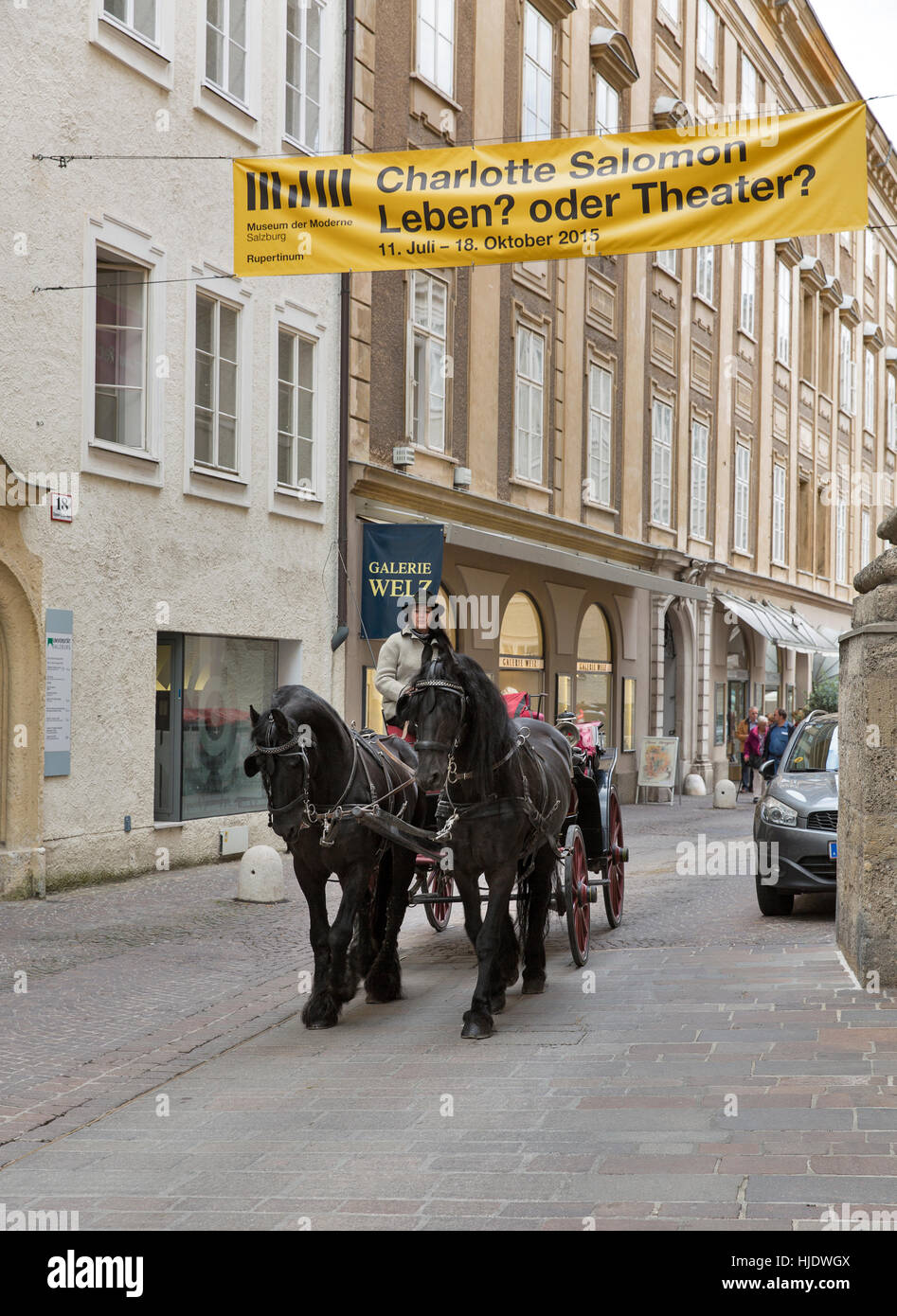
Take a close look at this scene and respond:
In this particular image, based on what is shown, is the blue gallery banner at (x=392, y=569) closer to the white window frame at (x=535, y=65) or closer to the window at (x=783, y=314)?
the white window frame at (x=535, y=65)

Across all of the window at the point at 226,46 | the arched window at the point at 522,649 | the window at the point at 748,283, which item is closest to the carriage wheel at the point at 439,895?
the window at the point at 226,46

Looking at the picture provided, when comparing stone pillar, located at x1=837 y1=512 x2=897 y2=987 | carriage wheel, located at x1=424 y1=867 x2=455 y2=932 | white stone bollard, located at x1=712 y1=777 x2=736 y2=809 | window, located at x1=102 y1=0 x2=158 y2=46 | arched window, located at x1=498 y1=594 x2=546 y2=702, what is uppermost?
window, located at x1=102 y1=0 x2=158 y2=46

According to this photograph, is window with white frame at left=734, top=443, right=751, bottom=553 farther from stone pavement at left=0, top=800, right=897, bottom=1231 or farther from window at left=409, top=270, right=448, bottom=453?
stone pavement at left=0, top=800, right=897, bottom=1231

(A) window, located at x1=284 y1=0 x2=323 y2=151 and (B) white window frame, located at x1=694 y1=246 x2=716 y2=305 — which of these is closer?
(A) window, located at x1=284 y1=0 x2=323 y2=151

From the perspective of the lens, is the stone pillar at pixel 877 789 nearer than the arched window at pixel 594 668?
Yes

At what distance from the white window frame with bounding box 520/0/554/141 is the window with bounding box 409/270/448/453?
12.7ft

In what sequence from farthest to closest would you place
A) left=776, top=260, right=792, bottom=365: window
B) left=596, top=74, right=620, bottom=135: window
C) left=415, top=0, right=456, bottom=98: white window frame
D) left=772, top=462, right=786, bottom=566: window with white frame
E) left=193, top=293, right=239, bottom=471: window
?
left=772, top=462, right=786, bottom=566: window with white frame < left=776, top=260, right=792, bottom=365: window < left=596, top=74, right=620, bottom=135: window < left=415, top=0, right=456, bottom=98: white window frame < left=193, top=293, right=239, bottom=471: window

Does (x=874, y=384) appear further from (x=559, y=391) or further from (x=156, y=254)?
(x=156, y=254)

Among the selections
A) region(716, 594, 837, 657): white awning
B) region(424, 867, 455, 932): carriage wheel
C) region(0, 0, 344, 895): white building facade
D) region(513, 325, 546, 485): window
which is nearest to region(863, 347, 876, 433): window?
region(716, 594, 837, 657): white awning

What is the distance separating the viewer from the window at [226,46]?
1538 centimetres

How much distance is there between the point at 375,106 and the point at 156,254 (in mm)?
5466

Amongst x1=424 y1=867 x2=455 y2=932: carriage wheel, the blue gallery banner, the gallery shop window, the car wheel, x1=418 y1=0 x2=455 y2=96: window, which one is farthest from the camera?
x1=418 y1=0 x2=455 y2=96: window

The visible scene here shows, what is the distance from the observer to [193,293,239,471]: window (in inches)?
597

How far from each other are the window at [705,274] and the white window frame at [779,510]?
6.98m
